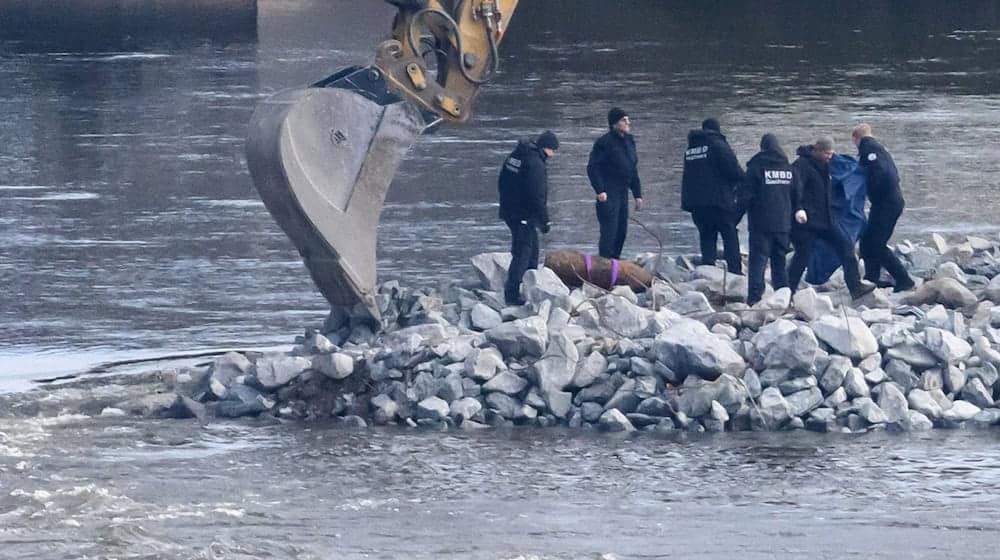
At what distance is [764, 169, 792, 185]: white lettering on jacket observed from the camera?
14.9 meters

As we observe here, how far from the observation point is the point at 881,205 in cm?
1552

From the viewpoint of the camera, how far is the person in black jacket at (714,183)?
15.6 m

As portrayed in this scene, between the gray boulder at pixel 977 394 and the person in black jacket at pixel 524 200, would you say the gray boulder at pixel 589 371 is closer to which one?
the person in black jacket at pixel 524 200

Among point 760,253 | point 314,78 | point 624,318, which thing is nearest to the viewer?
point 624,318

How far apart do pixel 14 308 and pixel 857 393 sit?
767 cm

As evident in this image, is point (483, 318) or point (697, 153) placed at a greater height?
point (697, 153)

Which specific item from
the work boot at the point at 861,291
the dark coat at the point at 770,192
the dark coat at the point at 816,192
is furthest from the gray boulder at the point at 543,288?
the work boot at the point at 861,291

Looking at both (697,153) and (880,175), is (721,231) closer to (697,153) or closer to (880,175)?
(697,153)

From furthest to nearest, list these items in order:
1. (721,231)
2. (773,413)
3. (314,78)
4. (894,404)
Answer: (314,78) < (721,231) < (894,404) < (773,413)

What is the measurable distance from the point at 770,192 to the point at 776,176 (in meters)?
0.13

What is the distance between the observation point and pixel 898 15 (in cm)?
4956

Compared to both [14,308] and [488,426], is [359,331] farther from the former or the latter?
[14,308]

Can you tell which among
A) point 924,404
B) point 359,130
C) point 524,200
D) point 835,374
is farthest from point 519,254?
point 924,404

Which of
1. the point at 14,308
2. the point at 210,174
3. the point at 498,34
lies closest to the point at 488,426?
the point at 498,34
